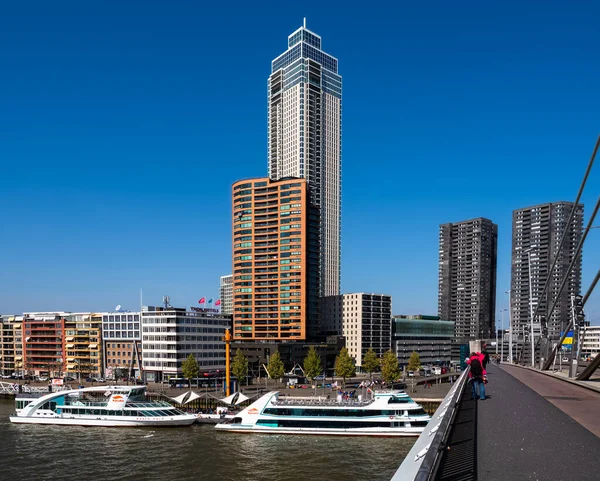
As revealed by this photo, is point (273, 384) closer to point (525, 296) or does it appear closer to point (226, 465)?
point (226, 465)

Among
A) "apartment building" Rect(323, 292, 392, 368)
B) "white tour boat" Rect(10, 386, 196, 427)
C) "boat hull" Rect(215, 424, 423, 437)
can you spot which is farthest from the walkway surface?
"apartment building" Rect(323, 292, 392, 368)

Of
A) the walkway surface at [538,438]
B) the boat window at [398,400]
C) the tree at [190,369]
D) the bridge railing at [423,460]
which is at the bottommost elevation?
the tree at [190,369]

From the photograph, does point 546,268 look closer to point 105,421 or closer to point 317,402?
point 317,402

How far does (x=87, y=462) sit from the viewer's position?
48438 mm

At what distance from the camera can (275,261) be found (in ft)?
472

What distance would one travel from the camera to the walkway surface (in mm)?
8414

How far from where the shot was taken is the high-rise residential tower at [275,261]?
141500mm

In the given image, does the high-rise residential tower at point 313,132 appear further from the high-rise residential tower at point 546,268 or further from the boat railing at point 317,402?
the boat railing at point 317,402

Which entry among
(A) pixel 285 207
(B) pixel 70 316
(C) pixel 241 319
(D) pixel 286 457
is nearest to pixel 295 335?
(C) pixel 241 319

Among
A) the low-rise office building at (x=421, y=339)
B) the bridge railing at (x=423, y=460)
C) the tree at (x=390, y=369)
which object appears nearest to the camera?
the bridge railing at (x=423, y=460)

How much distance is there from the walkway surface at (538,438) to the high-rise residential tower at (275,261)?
402 feet

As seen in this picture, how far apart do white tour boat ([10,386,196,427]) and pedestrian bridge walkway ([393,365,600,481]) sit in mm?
59163

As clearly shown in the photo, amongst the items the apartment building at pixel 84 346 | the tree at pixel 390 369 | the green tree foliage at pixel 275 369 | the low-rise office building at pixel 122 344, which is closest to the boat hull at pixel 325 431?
the tree at pixel 390 369

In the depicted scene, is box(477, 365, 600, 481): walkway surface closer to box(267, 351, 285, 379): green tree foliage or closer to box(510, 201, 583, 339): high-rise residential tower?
box(267, 351, 285, 379): green tree foliage
